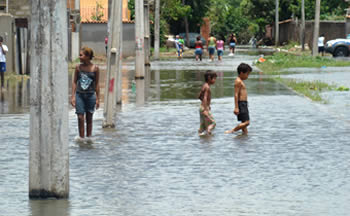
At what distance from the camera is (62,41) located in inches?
312

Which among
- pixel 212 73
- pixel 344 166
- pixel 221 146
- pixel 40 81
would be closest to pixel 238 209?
pixel 40 81

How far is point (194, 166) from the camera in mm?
10273

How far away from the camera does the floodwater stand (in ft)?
25.9

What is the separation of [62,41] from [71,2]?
47102 millimetres

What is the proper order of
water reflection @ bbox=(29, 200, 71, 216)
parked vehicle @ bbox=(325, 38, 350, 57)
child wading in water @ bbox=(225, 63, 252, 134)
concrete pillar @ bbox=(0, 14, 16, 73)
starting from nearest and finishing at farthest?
water reflection @ bbox=(29, 200, 71, 216), child wading in water @ bbox=(225, 63, 252, 134), concrete pillar @ bbox=(0, 14, 16, 73), parked vehicle @ bbox=(325, 38, 350, 57)

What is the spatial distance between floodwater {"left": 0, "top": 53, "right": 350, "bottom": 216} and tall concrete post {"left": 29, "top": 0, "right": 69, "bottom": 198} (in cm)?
32

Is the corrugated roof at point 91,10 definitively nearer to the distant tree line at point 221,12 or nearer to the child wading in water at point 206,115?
the distant tree line at point 221,12

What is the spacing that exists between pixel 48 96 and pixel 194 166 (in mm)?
2928

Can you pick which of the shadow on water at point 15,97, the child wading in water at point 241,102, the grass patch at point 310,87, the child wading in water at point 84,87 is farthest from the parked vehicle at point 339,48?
the child wading in water at point 84,87

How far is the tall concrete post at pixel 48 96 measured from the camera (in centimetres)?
784

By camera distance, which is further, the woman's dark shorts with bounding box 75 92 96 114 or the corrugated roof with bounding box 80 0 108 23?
the corrugated roof with bounding box 80 0 108 23

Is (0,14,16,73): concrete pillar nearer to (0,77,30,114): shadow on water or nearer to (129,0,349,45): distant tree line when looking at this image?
(0,77,30,114): shadow on water

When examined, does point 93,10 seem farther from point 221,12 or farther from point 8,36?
point 221,12

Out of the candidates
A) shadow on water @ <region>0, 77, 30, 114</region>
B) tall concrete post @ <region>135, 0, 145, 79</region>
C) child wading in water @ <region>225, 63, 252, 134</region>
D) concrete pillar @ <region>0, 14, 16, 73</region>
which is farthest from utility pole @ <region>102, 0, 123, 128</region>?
concrete pillar @ <region>0, 14, 16, 73</region>
